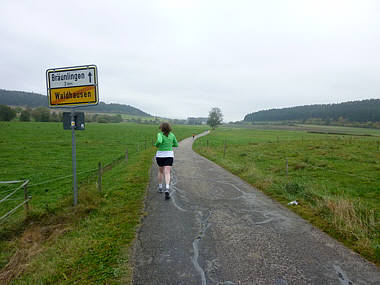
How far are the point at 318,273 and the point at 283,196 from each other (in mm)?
3570

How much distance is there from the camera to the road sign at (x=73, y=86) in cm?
458

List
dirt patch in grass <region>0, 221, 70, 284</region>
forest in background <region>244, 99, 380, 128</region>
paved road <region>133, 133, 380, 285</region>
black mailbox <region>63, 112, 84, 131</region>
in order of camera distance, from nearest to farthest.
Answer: paved road <region>133, 133, 380, 285</region> → dirt patch in grass <region>0, 221, 70, 284</region> → black mailbox <region>63, 112, 84, 131</region> → forest in background <region>244, 99, 380, 128</region>

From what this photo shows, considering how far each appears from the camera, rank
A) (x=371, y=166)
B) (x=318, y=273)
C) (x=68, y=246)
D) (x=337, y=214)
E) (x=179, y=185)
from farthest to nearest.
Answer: (x=371, y=166)
(x=179, y=185)
(x=337, y=214)
(x=68, y=246)
(x=318, y=273)

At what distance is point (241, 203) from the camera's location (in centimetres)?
555


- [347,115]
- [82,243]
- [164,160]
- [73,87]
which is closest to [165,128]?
[164,160]

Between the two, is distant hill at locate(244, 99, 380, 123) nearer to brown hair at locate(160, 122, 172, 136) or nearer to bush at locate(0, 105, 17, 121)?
brown hair at locate(160, 122, 172, 136)

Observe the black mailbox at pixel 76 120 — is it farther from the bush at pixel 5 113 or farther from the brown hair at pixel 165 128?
the bush at pixel 5 113

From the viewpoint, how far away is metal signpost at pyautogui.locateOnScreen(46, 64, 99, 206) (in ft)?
15.0

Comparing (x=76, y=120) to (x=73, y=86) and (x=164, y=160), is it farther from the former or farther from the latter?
(x=164, y=160)

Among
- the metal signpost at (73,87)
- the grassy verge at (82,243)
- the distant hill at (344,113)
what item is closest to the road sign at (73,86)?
the metal signpost at (73,87)

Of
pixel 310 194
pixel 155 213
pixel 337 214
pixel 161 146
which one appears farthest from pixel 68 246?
pixel 310 194

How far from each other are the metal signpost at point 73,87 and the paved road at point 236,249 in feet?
9.10

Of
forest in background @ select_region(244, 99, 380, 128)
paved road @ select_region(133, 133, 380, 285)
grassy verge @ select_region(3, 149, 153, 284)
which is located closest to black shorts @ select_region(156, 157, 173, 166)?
paved road @ select_region(133, 133, 380, 285)

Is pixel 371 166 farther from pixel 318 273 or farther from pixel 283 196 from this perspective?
pixel 318 273
